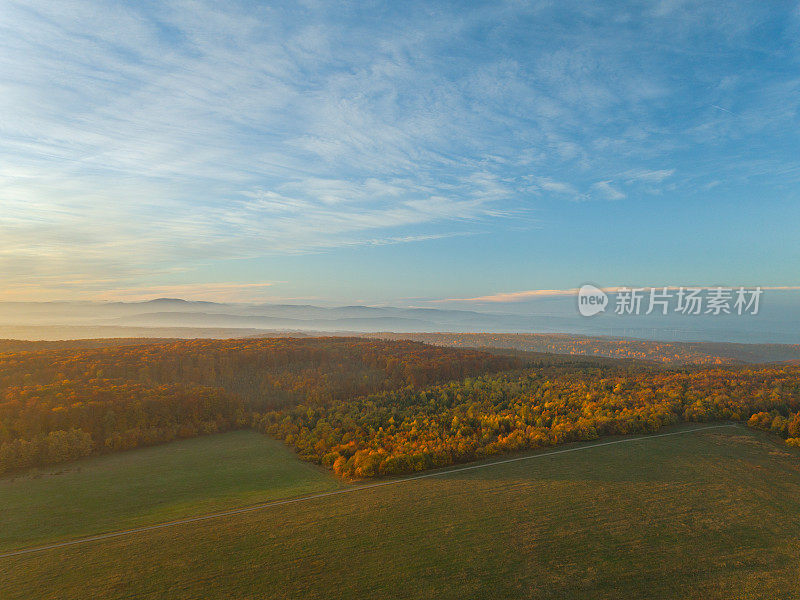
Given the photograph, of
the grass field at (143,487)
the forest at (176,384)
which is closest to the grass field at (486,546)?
the grass field at (143,487)

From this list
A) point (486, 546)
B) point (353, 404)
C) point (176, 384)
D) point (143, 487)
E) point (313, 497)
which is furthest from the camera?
point (176, 384)

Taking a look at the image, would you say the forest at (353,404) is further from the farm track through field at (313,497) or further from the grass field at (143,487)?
the grass field at (143,487)

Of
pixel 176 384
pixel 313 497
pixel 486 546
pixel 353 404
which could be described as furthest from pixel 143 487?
pixel 176 384

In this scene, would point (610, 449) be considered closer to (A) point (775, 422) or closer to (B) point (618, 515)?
(B) point (618, 515)

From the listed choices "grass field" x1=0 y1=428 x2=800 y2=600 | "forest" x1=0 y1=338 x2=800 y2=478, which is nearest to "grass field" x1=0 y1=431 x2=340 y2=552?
"forest" x1=0 y1=338 x2=800 y2=478

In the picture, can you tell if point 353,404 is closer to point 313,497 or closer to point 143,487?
point 143,487

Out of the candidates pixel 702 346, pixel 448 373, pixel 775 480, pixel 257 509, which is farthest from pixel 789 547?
pixel 702 346
